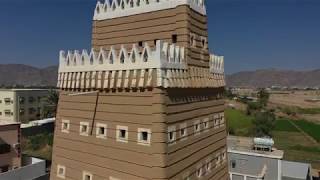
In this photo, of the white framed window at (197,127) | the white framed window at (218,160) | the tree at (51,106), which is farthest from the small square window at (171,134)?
the tree at (51,106)

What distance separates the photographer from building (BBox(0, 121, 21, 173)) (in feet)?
111

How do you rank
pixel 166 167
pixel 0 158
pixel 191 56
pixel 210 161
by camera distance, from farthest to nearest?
pixel 0 158 → pixel 210 161 → pixel 191 56 → pixel 166 167

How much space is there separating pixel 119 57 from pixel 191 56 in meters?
3.97

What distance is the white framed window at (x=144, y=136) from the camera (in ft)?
48.3

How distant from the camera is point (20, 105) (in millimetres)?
83688

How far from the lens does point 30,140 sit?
67.2m

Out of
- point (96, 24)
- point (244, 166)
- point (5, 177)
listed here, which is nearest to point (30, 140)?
point (5, 177)

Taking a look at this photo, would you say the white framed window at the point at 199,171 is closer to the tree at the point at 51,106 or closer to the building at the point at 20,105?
the building at the point at 20,105

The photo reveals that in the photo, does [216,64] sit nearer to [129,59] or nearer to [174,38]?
[174,38]

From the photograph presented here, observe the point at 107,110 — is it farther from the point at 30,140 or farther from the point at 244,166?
the point at 30,140

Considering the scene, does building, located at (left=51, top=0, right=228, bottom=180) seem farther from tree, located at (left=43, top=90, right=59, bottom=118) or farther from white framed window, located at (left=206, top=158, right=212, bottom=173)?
tree, located at (left=43, top=90, right=59, bottom=118)

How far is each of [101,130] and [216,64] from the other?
897 centimetres

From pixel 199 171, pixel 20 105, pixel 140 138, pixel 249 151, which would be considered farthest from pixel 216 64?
pixel 20 105

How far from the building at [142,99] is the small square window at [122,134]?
48 mm
